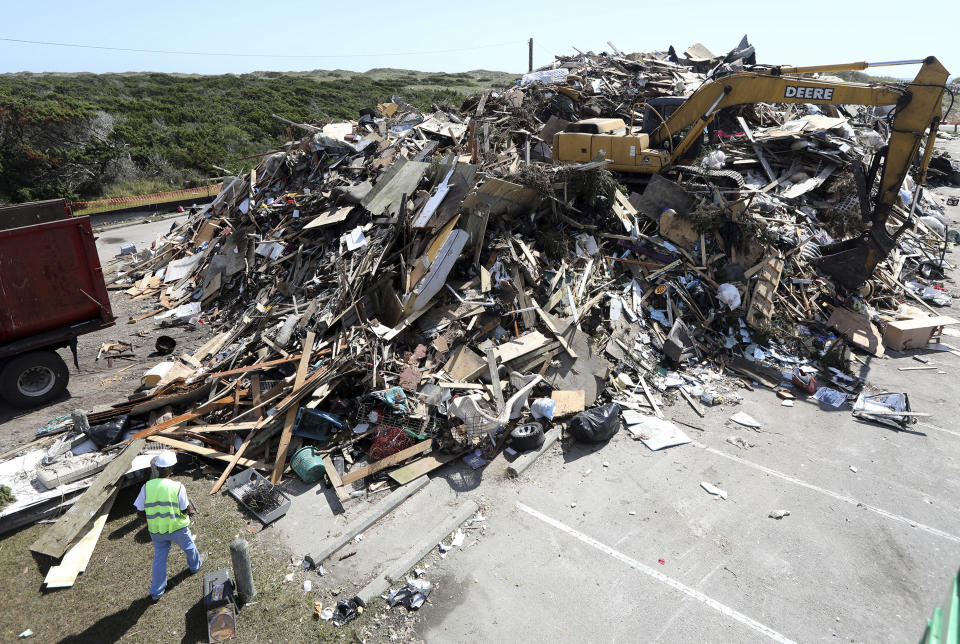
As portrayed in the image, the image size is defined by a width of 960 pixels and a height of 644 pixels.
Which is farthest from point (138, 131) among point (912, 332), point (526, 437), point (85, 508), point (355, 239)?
point (912, 332)

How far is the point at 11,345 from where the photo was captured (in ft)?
27.6

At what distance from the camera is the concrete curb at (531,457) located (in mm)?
7176

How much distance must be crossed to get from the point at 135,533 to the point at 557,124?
42.6 feet

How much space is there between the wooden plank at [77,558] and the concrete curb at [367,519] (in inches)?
95.2

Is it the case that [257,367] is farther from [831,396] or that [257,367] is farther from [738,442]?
[831,396]

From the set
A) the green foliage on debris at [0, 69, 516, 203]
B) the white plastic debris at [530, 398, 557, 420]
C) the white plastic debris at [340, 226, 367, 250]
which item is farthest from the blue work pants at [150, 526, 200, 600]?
the green foliage on debris at [0, 69, 516, 203]

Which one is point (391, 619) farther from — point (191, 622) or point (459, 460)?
point (459, 460)

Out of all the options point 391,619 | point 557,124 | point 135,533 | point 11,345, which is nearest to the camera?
point 391,619

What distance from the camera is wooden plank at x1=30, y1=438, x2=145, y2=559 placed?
592 centimetres

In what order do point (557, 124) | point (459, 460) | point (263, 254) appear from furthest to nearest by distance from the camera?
point (557, 124) < point (263, 254) < point (459, 460)

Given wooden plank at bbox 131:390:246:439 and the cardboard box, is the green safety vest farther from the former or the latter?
the cardboard box

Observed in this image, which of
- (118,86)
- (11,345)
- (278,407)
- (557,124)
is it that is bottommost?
(278,407)

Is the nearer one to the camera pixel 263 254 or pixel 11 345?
pixel 11 345

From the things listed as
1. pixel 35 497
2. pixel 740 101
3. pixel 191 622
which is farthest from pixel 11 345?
pixel 740 101
